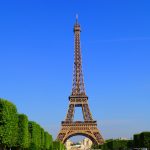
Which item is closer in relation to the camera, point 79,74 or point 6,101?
point 6,101

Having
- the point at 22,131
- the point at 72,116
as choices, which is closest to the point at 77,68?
the point at 72,116

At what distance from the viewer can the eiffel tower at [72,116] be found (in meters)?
109

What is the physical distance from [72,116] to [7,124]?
213ft

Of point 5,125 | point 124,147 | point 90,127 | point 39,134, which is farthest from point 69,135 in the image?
point 5,125

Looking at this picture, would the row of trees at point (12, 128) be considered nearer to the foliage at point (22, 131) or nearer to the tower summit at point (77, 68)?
the foliage at point (22, 131)

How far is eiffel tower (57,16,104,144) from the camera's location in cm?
10894

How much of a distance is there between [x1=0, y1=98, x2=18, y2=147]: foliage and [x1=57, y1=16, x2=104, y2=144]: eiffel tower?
5893cm

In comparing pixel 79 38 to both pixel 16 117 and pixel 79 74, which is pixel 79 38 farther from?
pixel 16 117

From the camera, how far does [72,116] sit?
360ft

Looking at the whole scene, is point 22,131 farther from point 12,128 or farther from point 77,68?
point 77,68

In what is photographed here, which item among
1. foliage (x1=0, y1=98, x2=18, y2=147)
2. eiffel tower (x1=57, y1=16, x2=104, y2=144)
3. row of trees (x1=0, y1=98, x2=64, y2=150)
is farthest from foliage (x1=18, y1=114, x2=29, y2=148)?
eiffel tower (x1=57, y1=16, x2=104, y2=144)

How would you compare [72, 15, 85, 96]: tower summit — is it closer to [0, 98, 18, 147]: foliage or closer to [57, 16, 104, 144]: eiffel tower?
[57, 16, 104, 144]: eiffel tower

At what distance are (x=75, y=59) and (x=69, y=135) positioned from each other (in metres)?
18.5

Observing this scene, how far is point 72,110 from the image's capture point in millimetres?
111062
